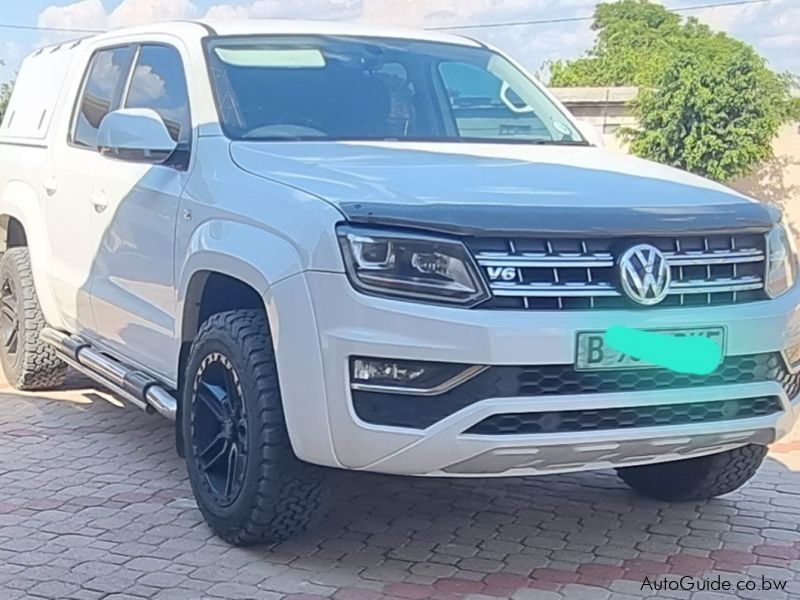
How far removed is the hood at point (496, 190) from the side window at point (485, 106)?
55 centimetres

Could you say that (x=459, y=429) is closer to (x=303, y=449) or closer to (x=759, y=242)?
(x=303, y=449)

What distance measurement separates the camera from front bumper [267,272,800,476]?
3330mm

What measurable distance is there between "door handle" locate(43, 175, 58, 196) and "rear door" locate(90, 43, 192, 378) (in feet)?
1.96

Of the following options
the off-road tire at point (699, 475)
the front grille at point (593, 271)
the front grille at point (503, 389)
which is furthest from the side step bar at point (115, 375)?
the off-road tire at point (699, 475)

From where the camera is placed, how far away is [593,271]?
11.4 feet

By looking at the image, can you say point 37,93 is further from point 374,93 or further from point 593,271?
point 593,271

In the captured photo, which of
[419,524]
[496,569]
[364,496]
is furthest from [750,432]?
[364,496]

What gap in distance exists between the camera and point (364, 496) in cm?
473

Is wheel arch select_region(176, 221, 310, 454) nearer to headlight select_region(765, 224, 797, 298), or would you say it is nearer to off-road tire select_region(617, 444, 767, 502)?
headlight select_region(765, 224, 797, 298)

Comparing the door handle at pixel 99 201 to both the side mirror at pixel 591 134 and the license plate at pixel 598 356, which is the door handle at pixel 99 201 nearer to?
the side mirror at pixel 591 134

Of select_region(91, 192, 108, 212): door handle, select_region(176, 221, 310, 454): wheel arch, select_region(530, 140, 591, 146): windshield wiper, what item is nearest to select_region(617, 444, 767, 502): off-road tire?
select_region(530, 140, 591, 146): windshield wiper

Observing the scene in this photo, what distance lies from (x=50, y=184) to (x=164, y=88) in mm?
1199

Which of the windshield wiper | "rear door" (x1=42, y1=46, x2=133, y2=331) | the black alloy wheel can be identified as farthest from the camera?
"rear door" (x1=42, y1=46, x2=133, y2=331)

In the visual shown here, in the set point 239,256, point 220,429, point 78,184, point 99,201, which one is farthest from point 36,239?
point 239,256
